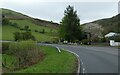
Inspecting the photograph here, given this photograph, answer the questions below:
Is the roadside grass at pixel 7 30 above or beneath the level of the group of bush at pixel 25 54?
above

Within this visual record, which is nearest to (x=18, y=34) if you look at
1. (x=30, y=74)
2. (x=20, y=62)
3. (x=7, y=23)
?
(x=7, y=23)

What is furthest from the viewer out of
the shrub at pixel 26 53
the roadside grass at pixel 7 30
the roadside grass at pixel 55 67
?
the roadside grass at pixel 7 30

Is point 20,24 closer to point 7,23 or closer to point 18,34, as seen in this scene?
point 7,23

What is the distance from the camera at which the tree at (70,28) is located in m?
102

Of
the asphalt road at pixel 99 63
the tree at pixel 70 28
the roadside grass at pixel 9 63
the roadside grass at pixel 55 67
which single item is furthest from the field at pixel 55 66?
the tree at pixel 70 28

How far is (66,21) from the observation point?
104938 mm

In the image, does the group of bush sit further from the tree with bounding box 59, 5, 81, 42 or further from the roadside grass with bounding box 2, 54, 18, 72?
the tree with bounding box 59, 5, 81, 42

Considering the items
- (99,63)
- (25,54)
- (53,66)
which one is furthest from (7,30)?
(53,66)

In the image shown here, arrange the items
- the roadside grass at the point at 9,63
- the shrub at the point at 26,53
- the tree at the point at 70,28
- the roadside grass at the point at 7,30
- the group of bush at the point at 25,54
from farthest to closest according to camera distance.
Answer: the roadside grass at the point at 7,30 < the tree at the point at 70,28 < the shrub at the point at 26,53 < the group of bush at the point at 25,54 < the roadside grass at the point at 9,63

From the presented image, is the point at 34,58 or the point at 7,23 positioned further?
the point at 7,23

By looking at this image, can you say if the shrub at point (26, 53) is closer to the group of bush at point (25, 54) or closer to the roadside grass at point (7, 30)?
the group of bush at point (25, 54)

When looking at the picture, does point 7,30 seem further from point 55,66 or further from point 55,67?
point 55,67

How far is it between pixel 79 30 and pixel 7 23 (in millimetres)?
32829

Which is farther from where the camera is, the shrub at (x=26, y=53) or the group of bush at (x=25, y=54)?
the shrub at (x=26, y=53)
